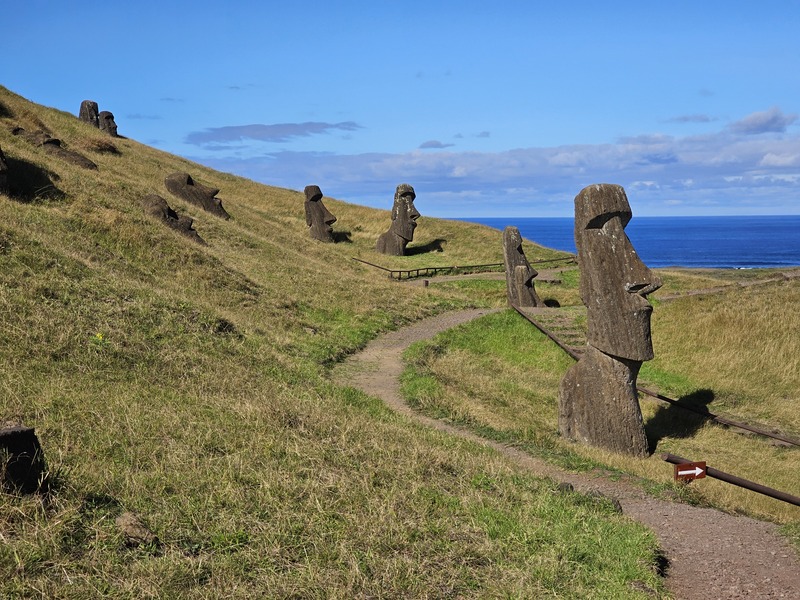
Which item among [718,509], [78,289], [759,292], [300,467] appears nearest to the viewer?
[300,467]

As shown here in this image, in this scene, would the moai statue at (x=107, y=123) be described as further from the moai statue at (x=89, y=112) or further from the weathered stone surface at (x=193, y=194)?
the weathered stone surface at (x=193, y=194)

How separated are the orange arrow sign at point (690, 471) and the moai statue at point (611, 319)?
207 inches

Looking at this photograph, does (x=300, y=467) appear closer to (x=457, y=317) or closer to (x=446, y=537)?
(x=446, y=537)

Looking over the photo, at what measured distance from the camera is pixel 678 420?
17.2m

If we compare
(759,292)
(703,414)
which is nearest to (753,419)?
(703,414)

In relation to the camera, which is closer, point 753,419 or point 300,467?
point 300,467

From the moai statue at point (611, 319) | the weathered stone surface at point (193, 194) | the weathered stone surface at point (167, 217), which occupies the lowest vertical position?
the moai statue at point (611, 319)

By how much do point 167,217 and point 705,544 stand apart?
26.2 m

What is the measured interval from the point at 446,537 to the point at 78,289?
38.4 ft

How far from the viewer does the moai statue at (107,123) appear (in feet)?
204

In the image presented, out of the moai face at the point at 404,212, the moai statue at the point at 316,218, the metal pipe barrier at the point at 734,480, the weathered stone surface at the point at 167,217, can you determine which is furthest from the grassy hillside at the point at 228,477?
the moai statue at the point at 316,218

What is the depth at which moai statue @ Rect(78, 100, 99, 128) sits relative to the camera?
61438 mm

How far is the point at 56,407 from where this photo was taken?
9.80 metres

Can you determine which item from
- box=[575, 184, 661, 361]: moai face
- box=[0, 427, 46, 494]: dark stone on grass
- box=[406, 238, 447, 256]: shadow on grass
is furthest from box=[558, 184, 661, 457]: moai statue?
box=[406, 238, 447, 256]: shadow on grass
